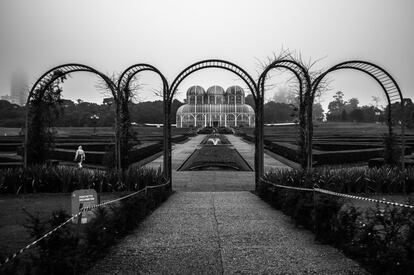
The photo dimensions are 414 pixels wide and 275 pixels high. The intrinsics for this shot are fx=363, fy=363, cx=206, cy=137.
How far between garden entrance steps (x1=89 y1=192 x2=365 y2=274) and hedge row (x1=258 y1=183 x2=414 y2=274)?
14 cm

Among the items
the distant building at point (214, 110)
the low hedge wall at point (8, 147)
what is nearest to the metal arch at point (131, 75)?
the low hedge wall at point (8, 147)

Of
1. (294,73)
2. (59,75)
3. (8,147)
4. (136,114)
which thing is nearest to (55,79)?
(59,75)

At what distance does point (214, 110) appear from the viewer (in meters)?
74.1

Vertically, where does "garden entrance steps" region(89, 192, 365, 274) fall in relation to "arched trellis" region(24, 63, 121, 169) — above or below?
below

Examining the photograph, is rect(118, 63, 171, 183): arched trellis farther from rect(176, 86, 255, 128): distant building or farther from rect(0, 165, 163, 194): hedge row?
rect(176, 86, 255, 128): distant building

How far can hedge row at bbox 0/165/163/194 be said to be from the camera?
30.2 ft

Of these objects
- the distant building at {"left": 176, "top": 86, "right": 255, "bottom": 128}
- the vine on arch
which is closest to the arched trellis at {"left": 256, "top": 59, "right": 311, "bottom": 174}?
the vine on arch

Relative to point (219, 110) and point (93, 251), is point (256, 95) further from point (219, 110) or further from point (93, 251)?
point (219, 110)

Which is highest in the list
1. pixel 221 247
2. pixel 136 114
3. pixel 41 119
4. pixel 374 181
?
pixel 136 114

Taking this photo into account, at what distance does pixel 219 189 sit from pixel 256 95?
120 inches

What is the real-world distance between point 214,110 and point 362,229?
2772 inches

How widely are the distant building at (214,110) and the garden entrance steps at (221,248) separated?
67148 millimetres

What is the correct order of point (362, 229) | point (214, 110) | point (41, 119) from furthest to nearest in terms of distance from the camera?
1. point (214, 110)
2. point (41, 119)
3. point (362, 229)

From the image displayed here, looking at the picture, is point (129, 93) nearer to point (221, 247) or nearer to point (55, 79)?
point (55, 79)
